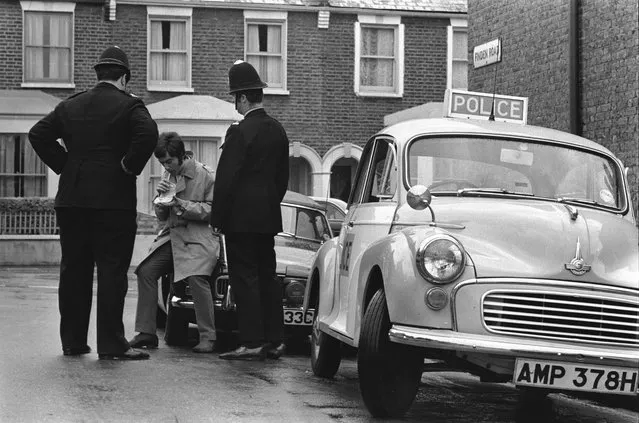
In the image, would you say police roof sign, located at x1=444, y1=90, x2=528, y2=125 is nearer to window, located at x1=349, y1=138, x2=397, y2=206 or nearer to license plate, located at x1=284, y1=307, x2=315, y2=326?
window, located at x1=349, y1=138, x2=397, y2=206

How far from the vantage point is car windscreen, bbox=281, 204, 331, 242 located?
1312cm

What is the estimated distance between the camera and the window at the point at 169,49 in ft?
105

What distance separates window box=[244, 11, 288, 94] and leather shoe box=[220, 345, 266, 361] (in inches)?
886

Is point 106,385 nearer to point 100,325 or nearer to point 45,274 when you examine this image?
point 100,325

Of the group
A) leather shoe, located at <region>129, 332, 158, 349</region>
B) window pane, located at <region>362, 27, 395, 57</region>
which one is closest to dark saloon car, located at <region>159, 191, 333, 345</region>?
leather shoe, located at <region>129, 332, 158, 349</region>

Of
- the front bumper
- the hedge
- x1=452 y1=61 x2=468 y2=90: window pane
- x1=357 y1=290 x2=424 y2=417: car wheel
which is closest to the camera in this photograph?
the front bumper

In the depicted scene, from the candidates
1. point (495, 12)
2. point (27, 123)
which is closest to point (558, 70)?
point (495, 12)

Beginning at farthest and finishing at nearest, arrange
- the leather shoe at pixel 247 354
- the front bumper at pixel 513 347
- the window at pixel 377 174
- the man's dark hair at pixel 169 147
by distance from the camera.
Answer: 1. the man's dark hair at pixel 169 147
2. the leather shoe at pixel 247 354
3. the window at pixel 377 174
4. the front bumper at pixel 513 347

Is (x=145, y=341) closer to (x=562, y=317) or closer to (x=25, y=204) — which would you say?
(x=562, y=317)

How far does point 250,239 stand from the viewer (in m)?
10.3

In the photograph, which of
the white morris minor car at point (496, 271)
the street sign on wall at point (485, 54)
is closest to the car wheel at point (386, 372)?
the white morris minor car at point (496, 271)

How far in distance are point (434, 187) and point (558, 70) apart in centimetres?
1194

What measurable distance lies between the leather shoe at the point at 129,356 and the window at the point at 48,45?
74.5ft

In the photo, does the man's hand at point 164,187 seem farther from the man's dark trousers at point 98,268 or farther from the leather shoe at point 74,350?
the leather shoe at point 74,350
